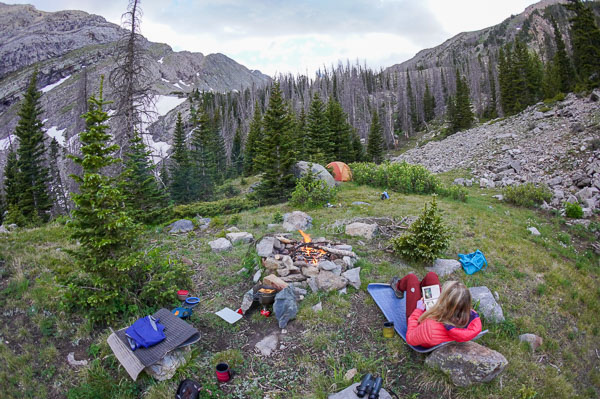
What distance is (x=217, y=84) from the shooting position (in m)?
146

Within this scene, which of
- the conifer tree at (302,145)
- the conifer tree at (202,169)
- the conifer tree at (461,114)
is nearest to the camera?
the conifer tree at (302,145)

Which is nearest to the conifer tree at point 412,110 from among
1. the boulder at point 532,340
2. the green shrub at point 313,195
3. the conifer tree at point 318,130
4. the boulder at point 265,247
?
the conifer tree at point 318,130

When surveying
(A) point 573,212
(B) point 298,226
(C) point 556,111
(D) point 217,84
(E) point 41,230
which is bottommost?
(A) point 573,212

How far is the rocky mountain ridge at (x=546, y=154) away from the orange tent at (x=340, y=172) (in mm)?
7102

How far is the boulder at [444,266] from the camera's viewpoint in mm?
7156

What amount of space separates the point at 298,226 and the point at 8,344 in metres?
7.33

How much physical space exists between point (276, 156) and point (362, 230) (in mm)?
9167

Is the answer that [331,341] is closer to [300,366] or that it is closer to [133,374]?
[300,366]

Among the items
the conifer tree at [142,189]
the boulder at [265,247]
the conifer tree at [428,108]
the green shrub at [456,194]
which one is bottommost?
the green shrub at [456,194]

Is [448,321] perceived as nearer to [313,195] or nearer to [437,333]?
[437,333]

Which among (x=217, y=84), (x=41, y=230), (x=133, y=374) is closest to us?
(x=133, y=374)

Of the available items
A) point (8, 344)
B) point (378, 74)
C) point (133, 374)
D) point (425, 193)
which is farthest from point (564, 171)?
point (378, 74)

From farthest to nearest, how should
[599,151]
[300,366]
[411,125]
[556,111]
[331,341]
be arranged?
1. [411,125]
2. [556,111]
3. [599,151]
4. [331,341]
5. [300,366]

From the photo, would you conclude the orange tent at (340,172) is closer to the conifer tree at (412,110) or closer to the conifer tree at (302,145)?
the conifer tree at (302,145)
